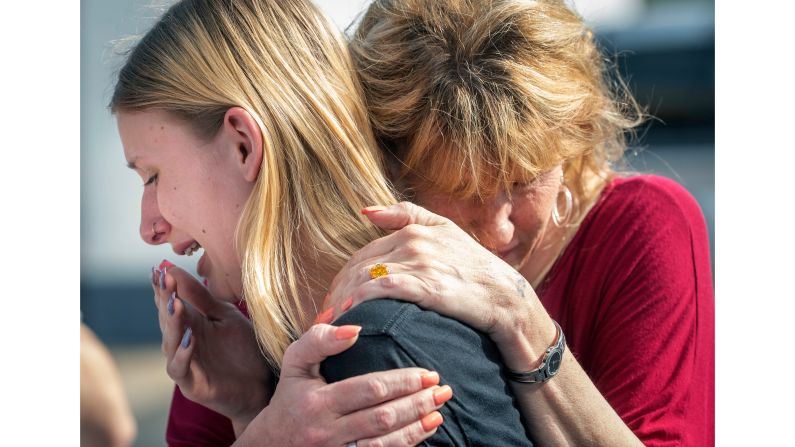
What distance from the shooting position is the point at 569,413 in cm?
131

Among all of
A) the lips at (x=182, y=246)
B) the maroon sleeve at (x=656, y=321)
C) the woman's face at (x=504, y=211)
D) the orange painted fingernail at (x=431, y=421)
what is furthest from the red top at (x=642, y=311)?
the orange painted fingernail at (x=431, y=421)

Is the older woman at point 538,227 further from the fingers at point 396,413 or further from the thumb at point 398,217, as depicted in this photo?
the fingers at point 396,413

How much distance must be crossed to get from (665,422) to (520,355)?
0.45m

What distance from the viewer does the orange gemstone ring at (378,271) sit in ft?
3.95

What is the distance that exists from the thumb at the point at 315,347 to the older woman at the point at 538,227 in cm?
9

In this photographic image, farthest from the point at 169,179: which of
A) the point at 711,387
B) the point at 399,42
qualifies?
the point at 711,387

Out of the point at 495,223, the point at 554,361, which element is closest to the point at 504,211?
the point at 495,223

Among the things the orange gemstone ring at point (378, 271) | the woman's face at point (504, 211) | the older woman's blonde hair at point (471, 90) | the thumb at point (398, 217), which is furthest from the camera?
the woman's face at point (504, 211)

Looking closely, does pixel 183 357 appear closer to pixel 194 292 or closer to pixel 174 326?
pixel 174 326

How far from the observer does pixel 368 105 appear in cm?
150

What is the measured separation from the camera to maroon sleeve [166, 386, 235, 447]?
1.83 m

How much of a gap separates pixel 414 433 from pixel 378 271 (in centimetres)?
24

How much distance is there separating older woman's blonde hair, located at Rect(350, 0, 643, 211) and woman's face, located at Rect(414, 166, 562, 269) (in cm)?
4
